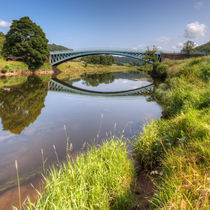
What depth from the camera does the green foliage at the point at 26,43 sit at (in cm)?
3419

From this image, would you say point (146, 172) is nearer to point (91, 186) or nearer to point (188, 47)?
point (91, 186)

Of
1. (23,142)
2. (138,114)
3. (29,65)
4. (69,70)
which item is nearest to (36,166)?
(23,142)

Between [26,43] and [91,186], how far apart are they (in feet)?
126

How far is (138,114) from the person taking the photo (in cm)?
881

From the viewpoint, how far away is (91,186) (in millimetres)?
2408

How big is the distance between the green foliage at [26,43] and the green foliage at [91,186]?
3637cm

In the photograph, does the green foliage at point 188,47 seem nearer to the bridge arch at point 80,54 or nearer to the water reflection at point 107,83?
the bridge arch at point 80,54

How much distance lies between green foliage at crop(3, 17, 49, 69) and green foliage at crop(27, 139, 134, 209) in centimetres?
3637

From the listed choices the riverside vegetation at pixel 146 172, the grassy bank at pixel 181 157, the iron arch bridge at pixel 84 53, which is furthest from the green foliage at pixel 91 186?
the iron arch bridge at pixel 84 53

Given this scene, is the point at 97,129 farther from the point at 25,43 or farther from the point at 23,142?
the point at 25,43

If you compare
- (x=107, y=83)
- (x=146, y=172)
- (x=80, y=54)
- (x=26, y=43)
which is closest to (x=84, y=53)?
(x=80, y=54)

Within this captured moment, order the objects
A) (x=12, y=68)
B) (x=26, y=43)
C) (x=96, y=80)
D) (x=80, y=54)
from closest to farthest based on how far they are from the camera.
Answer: (x=96, y=80) → (x=12, y=68) → (x=26, y=43) → (x=80, y=54)

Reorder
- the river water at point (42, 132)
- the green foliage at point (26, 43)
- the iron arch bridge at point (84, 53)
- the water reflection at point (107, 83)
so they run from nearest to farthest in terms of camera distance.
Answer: the river water at point (42, 132), the water reflection at point (107, 83), the green foliage at point (26, 43), the iron arch bridge at point (84, 53)

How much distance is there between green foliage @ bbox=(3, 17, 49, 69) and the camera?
3419 centimetres
